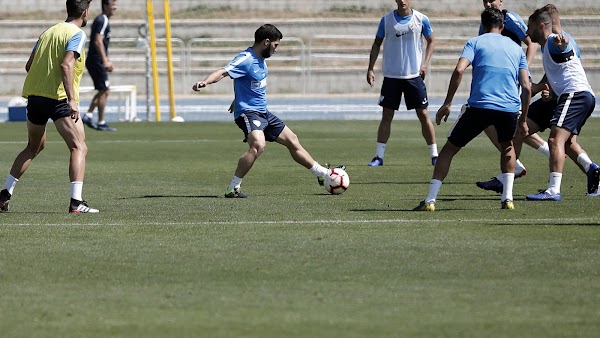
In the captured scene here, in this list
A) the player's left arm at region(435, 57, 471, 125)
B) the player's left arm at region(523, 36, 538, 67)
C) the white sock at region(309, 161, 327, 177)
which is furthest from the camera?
the player's left arm at region(523, 36, 538, 67)

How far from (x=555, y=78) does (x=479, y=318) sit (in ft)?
21.2

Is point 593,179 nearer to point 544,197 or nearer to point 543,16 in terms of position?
point 544,197

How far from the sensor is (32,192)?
13.2 metres

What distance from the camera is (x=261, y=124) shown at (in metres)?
12.8

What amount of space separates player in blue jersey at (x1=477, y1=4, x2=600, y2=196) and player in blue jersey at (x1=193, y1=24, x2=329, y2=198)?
213cm

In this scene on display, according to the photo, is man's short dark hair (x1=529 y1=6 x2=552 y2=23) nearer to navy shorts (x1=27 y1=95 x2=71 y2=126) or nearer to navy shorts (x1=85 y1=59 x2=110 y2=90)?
navy shorts (x1=27 y1=95 x2=71 y2=126)

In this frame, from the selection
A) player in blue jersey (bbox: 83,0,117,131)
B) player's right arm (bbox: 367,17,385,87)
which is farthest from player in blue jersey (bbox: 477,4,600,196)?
player in blue jersey (bbox: 83,0,117,131)

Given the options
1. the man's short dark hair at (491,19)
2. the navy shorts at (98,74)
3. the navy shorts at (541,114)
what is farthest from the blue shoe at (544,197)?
the navy shorts at (98,74)

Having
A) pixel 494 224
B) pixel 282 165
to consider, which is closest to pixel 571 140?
pixel 494 224

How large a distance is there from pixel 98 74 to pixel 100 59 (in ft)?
1.04

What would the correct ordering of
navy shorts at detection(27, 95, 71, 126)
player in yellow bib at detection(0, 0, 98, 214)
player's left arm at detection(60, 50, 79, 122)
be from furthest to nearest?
1. navy shorts at detection(27, 95, 71, 126)
2. player in yellow bib at detection(0, 0, 98, 214)
3. player's left arm at detection(60, 50, 79, 122)

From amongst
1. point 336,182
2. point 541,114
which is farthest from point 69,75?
point 541,114

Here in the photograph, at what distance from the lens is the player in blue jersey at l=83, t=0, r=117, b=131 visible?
72.8 feet

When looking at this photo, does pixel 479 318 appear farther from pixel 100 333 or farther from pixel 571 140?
pixel 571 140
